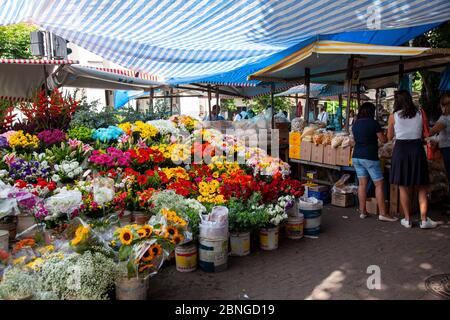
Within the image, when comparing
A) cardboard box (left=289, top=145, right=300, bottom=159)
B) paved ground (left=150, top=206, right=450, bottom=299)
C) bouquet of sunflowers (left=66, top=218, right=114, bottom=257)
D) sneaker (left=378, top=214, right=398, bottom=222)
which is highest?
cardboard box (left=289, top=145, right=300, bottom=159)

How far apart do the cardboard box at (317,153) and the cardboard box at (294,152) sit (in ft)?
1.48

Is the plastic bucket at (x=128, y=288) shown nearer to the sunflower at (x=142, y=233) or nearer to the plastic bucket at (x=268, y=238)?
the sunflower at (x=142, y=233)

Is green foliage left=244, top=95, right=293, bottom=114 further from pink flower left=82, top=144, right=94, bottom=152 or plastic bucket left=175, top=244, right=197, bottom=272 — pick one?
plastic bucket left=175, top=244, right=197, bottom=272

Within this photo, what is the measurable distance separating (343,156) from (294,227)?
2106 mm

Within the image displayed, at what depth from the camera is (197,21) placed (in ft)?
15.5

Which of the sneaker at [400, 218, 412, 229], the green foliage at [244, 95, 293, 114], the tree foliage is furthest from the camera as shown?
the green foliage at [244, 95, 293, 114]

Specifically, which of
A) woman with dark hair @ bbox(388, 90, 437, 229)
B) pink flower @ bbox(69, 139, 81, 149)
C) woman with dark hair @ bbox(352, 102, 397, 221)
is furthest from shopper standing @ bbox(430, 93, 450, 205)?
pink flower @ bbox(69, 139, 81, 149)

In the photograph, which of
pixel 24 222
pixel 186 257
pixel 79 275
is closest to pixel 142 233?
pixel 79 275

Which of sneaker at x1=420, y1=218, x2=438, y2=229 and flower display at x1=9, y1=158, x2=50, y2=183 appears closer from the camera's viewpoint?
flower display at x1=9, y1=158, x2=50, y2=183

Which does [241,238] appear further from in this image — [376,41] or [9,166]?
[376,41]

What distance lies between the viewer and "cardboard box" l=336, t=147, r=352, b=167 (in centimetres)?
636

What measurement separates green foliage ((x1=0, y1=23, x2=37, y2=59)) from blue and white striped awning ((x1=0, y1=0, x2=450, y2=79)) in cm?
1177

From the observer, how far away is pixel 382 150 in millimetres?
6082

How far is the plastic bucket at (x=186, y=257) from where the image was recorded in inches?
155
